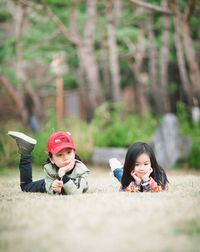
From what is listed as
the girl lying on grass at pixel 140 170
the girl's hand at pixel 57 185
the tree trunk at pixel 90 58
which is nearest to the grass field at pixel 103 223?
the girl's hand at pixel 57 185

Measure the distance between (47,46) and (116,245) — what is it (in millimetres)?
16489

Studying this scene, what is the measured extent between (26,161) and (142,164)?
128 cm

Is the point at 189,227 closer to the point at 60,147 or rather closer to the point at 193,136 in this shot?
the point at 60,147

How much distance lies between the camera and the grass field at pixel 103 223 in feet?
9.46

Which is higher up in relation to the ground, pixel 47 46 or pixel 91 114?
pixel 47 46

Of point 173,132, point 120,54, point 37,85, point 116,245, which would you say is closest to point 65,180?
point 116,245

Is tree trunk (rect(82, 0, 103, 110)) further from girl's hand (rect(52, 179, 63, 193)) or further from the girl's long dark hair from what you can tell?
girl's hand (rect(52, 179, 63, 193))

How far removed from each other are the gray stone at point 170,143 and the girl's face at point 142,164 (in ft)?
18.8

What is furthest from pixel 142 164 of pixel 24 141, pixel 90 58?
pixel 90 58

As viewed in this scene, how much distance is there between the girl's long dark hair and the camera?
206 inches

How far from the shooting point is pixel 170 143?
440 inches

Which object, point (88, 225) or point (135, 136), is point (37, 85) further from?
point (88, 225)

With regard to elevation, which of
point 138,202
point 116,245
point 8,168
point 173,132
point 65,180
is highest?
point 173,132

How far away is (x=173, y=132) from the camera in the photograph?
37.1 ft
